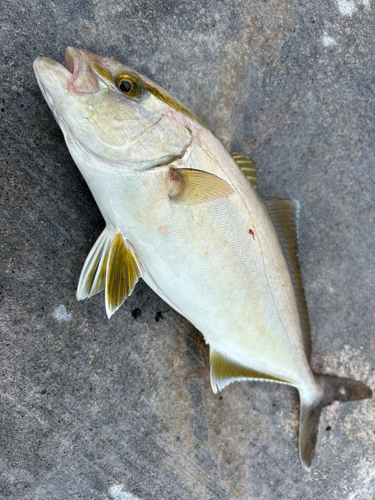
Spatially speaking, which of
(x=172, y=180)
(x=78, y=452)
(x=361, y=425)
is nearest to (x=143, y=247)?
(x=172, y=180)

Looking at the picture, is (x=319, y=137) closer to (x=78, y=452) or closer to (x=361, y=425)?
(x=361, y=425)

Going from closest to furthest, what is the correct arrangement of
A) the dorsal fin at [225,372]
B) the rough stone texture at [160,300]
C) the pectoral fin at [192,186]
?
the pectoral fin at [192,186]
the rough stone texture at [160,300]
the dorsal fin at [225,372]

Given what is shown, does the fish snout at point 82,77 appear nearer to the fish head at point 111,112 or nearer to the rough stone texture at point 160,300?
the fish head at point 111,112

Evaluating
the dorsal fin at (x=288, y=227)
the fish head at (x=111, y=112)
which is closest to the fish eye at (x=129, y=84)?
the fish head at (x=111, y=112)

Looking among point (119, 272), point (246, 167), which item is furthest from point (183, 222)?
point (246, 167)

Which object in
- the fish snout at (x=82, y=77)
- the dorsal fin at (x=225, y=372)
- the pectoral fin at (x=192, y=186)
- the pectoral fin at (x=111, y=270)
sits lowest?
the dorsal fin at (x=225, y=372)

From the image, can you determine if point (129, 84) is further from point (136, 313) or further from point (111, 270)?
point (136, 313)

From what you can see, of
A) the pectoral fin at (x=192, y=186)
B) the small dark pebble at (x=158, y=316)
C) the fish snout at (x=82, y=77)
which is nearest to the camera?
the fish snout at (x=82, y=77)
